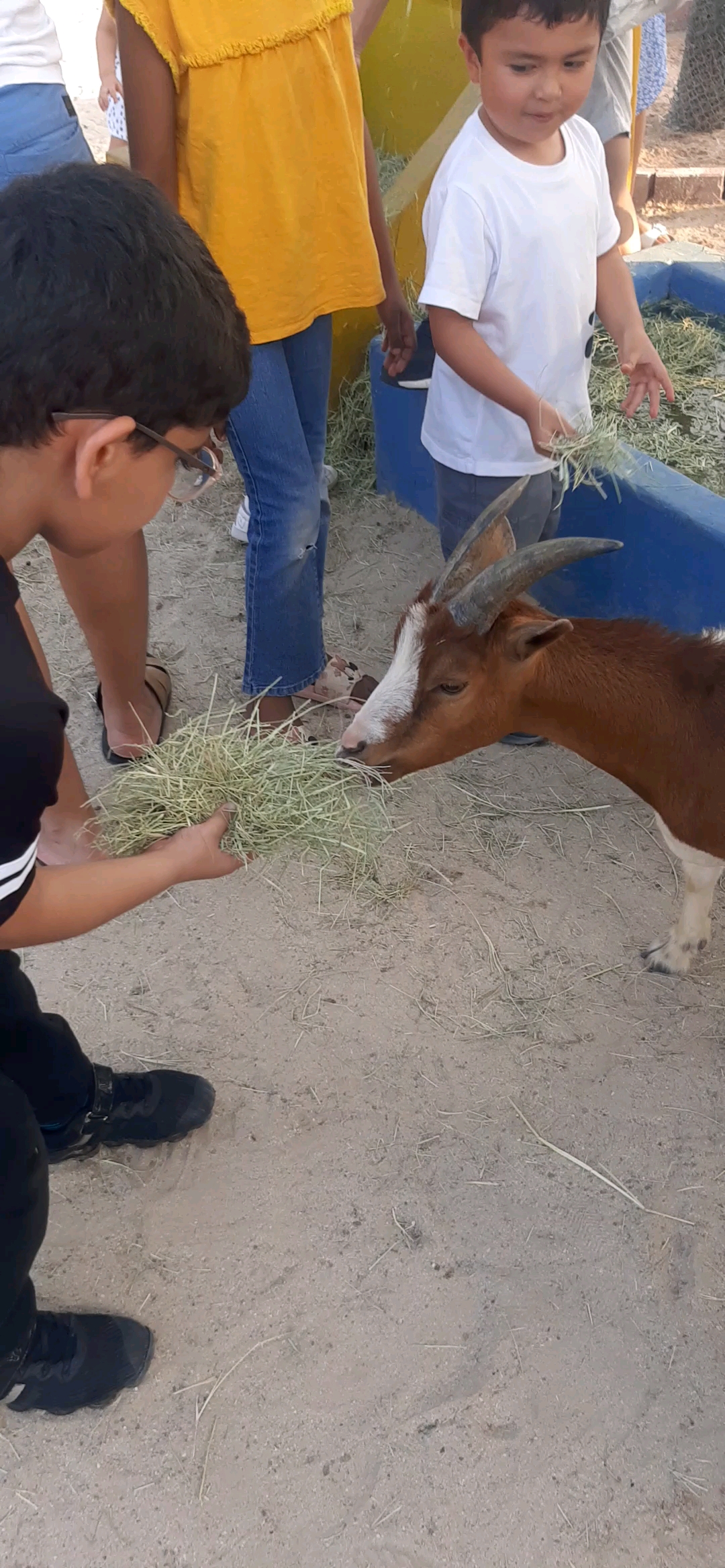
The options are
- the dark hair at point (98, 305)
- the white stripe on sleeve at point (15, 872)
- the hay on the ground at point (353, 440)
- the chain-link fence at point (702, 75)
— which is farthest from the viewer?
the chain-link fence at point (702, 75)

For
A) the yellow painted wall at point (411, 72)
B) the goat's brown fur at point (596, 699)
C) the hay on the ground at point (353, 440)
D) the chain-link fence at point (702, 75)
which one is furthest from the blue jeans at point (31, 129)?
the chain-link fence at point (702, 75)

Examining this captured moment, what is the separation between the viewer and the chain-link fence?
8.52 m

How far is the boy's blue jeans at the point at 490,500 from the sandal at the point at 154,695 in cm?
120

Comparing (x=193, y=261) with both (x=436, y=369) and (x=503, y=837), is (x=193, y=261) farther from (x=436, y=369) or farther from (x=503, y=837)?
(x=503, y=837)

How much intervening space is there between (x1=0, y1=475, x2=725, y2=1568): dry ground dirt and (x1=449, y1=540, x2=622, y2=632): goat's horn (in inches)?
44.2

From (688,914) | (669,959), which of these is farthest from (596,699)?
(669,959)

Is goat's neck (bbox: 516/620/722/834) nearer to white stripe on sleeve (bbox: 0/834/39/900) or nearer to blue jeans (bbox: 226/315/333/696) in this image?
blue jeans (bbox: 226/315/333/696)

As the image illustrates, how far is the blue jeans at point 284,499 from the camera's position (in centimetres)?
312

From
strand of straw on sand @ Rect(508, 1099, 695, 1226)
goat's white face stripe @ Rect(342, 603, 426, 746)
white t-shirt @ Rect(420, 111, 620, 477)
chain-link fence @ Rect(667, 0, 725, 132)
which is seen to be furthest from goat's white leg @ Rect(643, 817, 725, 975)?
chain-link fence @ Rect(667, 0, 725, 132)

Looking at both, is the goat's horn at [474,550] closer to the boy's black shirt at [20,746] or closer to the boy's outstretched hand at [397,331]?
the boy's outstretched hand at [397,331]

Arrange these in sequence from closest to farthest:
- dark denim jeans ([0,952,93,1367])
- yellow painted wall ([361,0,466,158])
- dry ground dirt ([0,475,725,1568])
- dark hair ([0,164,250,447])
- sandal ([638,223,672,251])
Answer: dark hair ([0,164,250,447]) → dark denim jeans ([0,952,93,1367]) → dry ground dirt ([0,475,725,1568]) → yellow painted wall ([361,0,466,158]) → sandal ([638,223,672,251])

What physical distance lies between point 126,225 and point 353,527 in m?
3.84

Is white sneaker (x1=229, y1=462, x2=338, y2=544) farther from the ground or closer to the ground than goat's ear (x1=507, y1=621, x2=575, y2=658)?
closer to the ground

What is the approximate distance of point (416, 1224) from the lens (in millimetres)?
2680
